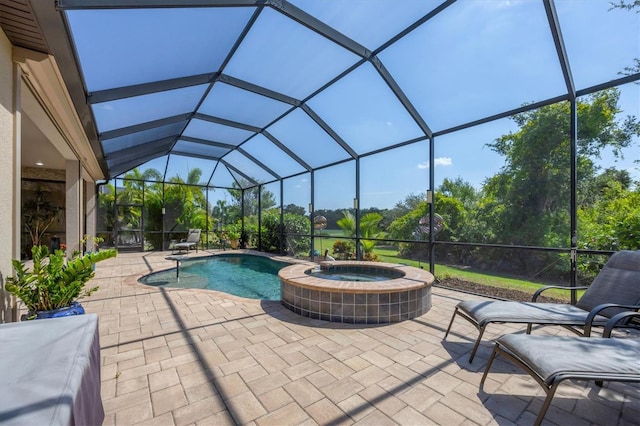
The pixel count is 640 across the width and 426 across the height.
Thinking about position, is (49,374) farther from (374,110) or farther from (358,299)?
(374,110)

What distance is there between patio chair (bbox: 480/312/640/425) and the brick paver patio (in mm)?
381

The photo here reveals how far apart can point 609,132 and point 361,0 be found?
28.2 ft

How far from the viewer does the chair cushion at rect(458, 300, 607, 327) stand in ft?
8.56

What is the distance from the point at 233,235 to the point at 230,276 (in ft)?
16.3

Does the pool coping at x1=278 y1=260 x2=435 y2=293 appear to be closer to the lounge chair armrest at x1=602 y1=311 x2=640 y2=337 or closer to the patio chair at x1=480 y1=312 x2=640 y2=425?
the patio chair at x1=480 y1=312 x2=640 y2=425

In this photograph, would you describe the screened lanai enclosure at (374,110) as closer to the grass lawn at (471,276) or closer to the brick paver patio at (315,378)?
the grass lawn at (471,276)

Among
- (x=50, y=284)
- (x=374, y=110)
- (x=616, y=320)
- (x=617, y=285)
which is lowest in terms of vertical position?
(x=616, y=320)

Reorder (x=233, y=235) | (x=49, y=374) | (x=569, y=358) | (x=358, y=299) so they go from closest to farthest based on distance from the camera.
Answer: (x=49, y=374), (x=569, y=358), (x=358, y=299), (x=233, y=235)

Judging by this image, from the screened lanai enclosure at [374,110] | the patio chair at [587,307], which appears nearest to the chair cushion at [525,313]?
the patio chair at [587,307]

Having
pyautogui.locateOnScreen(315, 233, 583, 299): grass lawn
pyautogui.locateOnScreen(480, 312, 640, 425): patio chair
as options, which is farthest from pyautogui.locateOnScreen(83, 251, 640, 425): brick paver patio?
pyautogui.locateOnScreen(315, 233, 583, 299): grass lawn

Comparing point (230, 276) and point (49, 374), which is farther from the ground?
point (49, 374)

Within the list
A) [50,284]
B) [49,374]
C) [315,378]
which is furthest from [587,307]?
[50,284]

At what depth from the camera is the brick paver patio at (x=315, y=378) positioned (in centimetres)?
193

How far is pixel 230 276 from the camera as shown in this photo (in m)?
8.16
